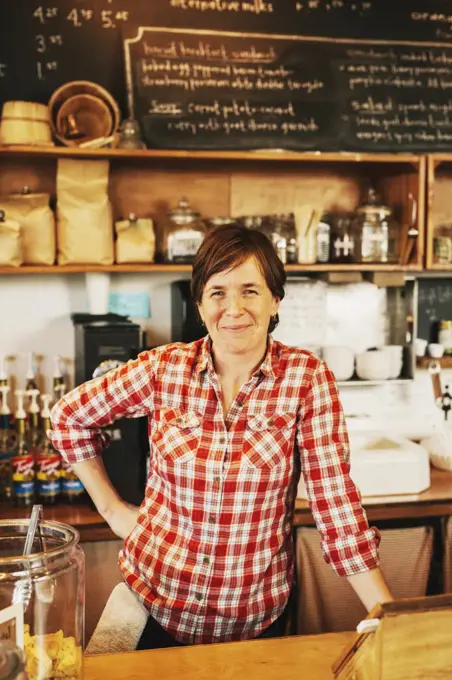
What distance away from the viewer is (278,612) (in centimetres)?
173

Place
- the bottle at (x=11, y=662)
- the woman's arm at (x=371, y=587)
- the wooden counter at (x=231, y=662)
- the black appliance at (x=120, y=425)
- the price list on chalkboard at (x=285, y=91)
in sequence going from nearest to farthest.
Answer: the bottle at (x=11, y=662) → the wooden counter at (x=231, y=662) → the woman's arm at (x=371, y=587) → the black appliance at (x=120, y=425) → the price list on chalkboard at (x=285, y=91)

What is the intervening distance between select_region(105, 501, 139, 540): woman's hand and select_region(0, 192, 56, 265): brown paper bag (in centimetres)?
123

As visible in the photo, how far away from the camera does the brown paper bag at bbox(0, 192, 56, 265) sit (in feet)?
9.12

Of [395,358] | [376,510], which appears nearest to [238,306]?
[376,510]

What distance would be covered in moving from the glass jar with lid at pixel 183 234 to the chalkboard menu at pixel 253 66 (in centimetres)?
28

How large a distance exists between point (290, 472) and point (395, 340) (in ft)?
5.56

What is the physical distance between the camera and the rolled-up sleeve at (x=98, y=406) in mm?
1819

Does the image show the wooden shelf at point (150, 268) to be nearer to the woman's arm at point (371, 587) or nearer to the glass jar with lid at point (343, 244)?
the glass jar with lid at point (343, 244)

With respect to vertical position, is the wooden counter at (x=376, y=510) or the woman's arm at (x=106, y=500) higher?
the woman's arm at (x=106, y=500)

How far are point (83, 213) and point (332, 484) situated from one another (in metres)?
1.60

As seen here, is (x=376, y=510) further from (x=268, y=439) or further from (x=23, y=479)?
(x=23, y=479)

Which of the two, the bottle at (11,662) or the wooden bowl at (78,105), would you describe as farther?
the wooden bowl at (78,105)

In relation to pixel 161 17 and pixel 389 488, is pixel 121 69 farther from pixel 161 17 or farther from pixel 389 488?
pixel 389 488

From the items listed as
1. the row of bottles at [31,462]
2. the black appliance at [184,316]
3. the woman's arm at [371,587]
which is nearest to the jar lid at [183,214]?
the black appliance at [184,316]
